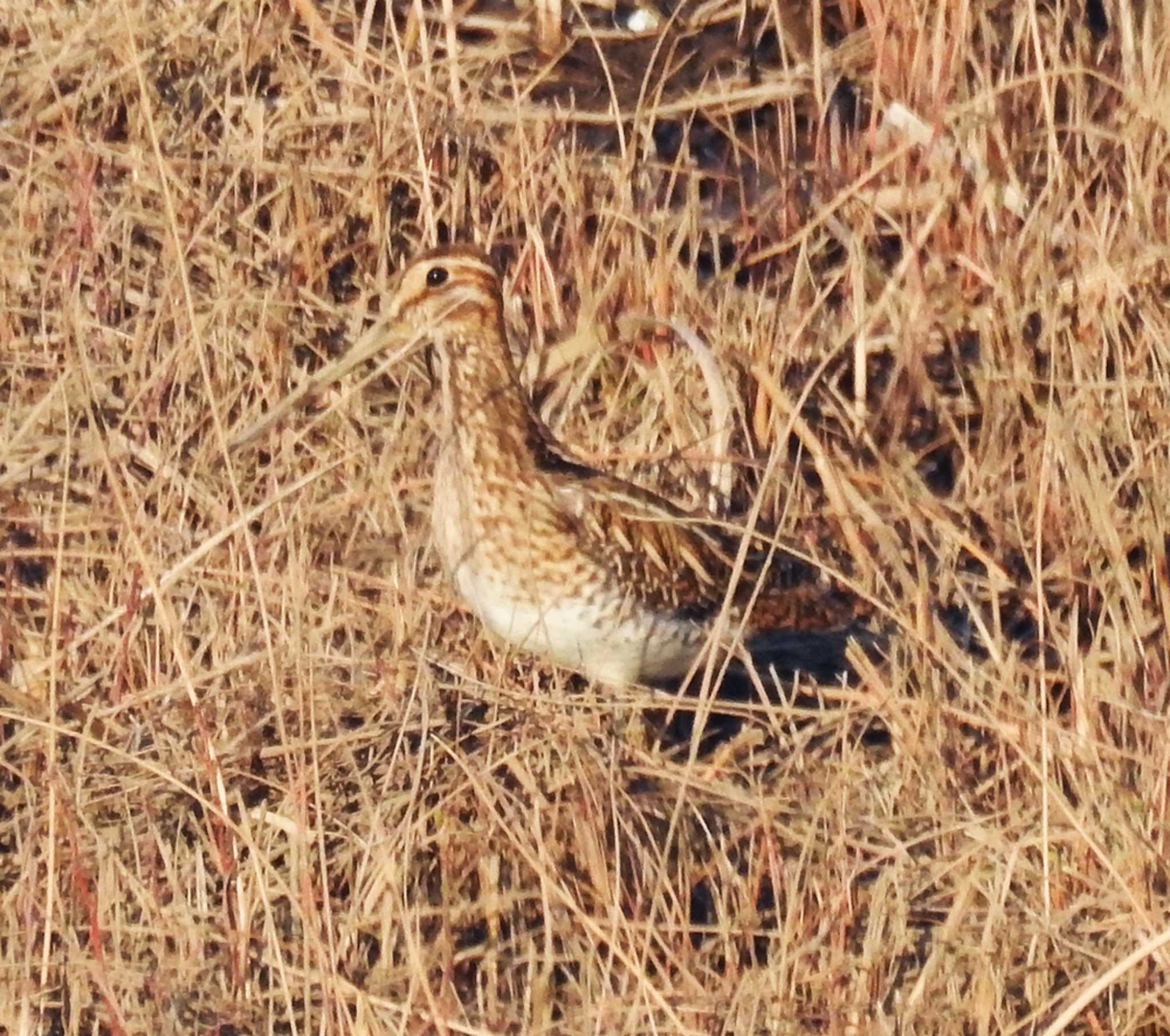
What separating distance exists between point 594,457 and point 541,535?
0.58 m

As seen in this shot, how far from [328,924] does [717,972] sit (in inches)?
22.8

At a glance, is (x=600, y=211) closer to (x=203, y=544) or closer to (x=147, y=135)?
(x=147, y=135)

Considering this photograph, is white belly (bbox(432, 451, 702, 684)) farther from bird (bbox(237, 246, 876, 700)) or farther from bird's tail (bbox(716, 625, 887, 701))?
bird's tail (bbox(716, 625, 887, 701))

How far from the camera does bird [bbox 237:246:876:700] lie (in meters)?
5.07

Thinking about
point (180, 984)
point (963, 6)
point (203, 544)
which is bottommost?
point (180, 984)

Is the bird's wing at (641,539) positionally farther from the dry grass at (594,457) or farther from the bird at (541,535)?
the dry grass at (594,457)

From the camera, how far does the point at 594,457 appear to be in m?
5.67

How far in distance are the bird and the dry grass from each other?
0.50 feet

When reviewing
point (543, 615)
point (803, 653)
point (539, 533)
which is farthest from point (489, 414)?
point (803, 653)

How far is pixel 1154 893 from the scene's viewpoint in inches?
167

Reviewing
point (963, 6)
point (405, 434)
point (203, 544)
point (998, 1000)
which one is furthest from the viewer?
point (963, 6)

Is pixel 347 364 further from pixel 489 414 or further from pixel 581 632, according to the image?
pixel 581 632

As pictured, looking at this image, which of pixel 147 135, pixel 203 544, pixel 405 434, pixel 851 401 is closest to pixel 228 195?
pixel 147 135

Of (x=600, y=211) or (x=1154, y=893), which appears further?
(x=600, y=211)
